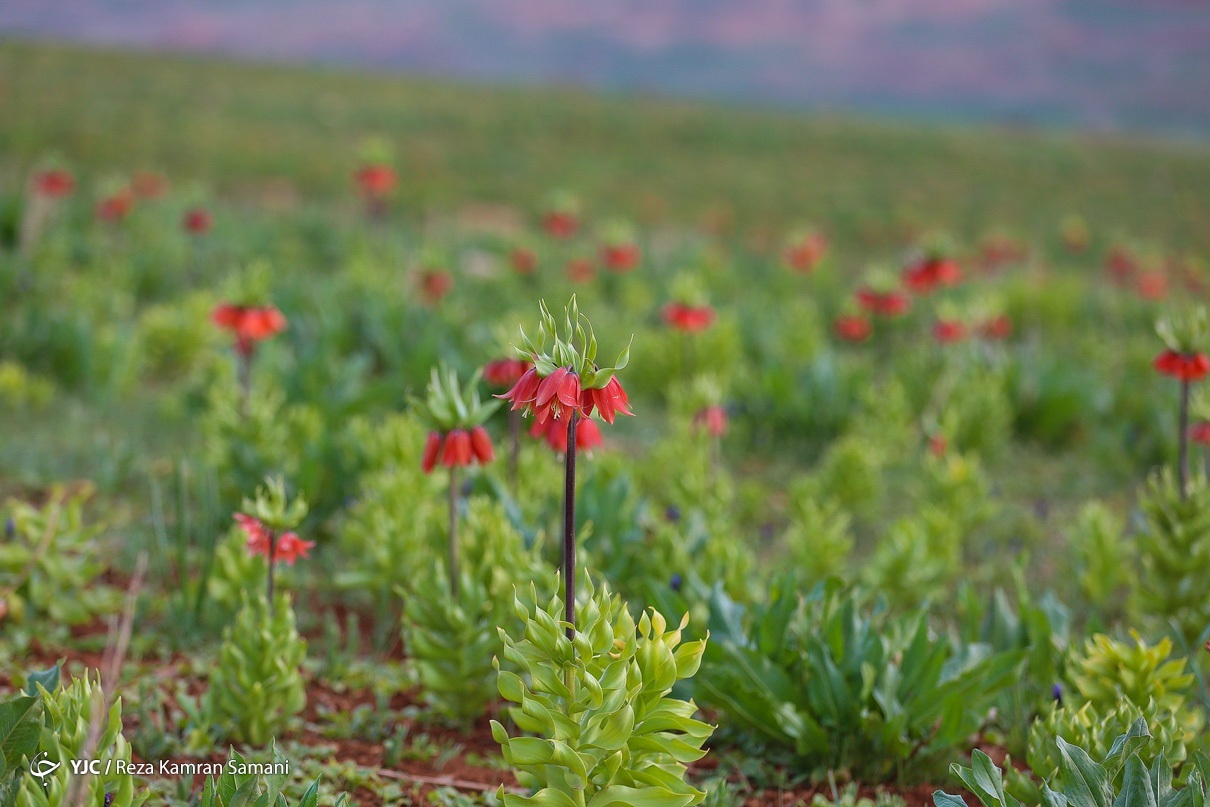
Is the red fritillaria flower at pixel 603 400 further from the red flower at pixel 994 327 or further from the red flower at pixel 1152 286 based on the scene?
the red flower at pixel 1152 286

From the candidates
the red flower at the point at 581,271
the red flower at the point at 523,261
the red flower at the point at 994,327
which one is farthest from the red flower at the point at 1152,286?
the red flower at the point at 523,261

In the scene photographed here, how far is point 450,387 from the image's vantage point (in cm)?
270

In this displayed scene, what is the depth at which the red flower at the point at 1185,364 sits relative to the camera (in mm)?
3234

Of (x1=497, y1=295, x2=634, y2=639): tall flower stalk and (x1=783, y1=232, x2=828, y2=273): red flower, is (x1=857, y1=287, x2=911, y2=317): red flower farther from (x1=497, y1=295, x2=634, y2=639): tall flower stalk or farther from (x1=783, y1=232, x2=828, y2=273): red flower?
(x1=497, y1=295, x2=634, y2=639): tall flower stalk

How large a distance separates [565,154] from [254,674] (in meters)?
31.3

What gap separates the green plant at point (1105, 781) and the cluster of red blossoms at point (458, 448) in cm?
143

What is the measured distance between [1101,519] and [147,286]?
789cm

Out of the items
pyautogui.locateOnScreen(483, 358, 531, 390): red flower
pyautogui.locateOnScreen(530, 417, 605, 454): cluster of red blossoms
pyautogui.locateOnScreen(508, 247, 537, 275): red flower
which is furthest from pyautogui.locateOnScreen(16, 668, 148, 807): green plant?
pyautogui.locateOnScreen(508, 247, 537, 275): red flower

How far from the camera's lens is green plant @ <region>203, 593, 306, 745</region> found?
2545 mm

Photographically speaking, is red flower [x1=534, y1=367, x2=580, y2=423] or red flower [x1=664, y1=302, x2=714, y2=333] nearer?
red flower [x1=534, y1=367, x2=580, y2=423]

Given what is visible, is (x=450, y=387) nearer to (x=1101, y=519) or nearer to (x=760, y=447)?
(x=1101, y=519)

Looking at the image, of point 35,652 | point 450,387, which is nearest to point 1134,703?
point 450,387

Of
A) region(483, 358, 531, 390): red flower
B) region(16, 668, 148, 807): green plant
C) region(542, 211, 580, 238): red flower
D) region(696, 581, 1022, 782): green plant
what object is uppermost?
region(542, 211, 580, 238): red flower

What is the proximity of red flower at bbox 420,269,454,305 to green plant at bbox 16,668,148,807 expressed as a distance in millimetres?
5464
